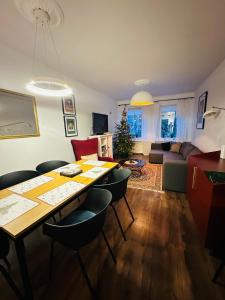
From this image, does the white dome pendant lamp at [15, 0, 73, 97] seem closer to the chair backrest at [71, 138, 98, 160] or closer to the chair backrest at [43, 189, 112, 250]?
the chair backrest at [43, 189, 112, 250]

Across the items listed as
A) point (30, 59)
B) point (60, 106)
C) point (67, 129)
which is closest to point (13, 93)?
point (30, 59)

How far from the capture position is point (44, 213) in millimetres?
971

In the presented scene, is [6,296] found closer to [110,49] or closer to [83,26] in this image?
[83,26]

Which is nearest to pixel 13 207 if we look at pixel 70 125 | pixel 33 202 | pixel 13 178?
pixel 33 202

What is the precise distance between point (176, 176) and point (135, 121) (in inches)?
151

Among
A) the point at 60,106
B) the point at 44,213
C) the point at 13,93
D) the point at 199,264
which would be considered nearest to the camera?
the point at 44,213

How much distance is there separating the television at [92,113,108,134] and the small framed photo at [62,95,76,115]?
86 cm

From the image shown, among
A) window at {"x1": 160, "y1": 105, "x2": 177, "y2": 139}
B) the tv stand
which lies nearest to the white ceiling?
the tv stand

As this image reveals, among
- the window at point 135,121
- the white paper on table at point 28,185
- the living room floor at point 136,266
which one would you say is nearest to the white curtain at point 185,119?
the window at point 135,121

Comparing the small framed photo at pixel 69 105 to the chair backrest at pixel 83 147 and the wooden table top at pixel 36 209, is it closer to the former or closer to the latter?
the chair backrest at pixel 83 147

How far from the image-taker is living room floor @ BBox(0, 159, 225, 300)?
42.8 inches

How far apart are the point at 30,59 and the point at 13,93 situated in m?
0.74

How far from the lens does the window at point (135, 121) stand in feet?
19.2

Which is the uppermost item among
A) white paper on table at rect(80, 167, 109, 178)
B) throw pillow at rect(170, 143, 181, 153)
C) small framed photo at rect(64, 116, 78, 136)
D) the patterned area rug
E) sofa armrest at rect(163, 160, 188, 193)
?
small framed photo at rect(64, 116, 78, 136)
